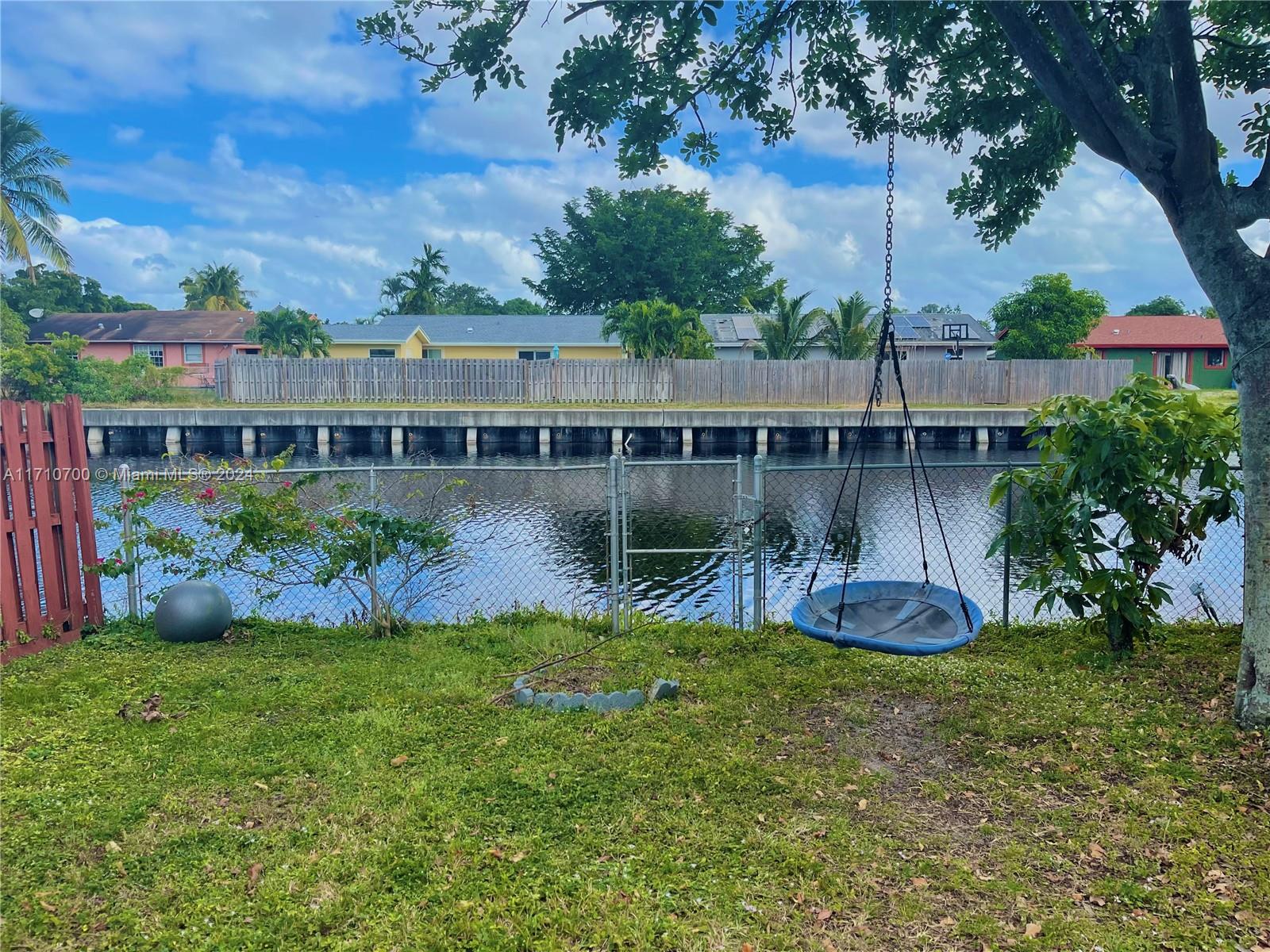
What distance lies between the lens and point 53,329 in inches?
1649

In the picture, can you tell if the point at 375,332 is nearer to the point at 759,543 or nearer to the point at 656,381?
the point at 656,381

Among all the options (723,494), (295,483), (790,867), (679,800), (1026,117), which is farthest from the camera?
(723,494)

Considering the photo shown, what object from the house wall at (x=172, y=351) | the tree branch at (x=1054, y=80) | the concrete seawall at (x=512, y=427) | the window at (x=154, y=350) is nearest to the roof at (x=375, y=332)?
the house wall at (x=172, y=351)

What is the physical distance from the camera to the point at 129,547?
21.2 feet

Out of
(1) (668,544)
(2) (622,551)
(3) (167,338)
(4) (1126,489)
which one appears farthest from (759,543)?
(3) (167,338)

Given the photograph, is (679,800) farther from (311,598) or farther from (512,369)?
(512,369)

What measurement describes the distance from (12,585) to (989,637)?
716 cm

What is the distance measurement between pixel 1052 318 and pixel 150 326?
4232 centimetres

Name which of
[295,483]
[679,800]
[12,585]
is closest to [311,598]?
[295,483]

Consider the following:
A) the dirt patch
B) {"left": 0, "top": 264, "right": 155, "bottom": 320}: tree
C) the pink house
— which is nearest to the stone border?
the dirt patch

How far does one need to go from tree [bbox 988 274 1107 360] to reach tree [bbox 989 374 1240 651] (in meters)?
30.4

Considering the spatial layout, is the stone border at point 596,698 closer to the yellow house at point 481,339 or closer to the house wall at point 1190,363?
the yellow house at point 481,339

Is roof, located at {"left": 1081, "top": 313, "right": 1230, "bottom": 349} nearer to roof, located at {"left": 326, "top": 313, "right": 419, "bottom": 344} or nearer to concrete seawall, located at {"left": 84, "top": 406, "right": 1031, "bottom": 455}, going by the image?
concrete seawall, located at {"left": 84, "top": 406, "right": 1031, "bottom": 455}

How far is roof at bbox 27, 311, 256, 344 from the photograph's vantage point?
4106 cm
